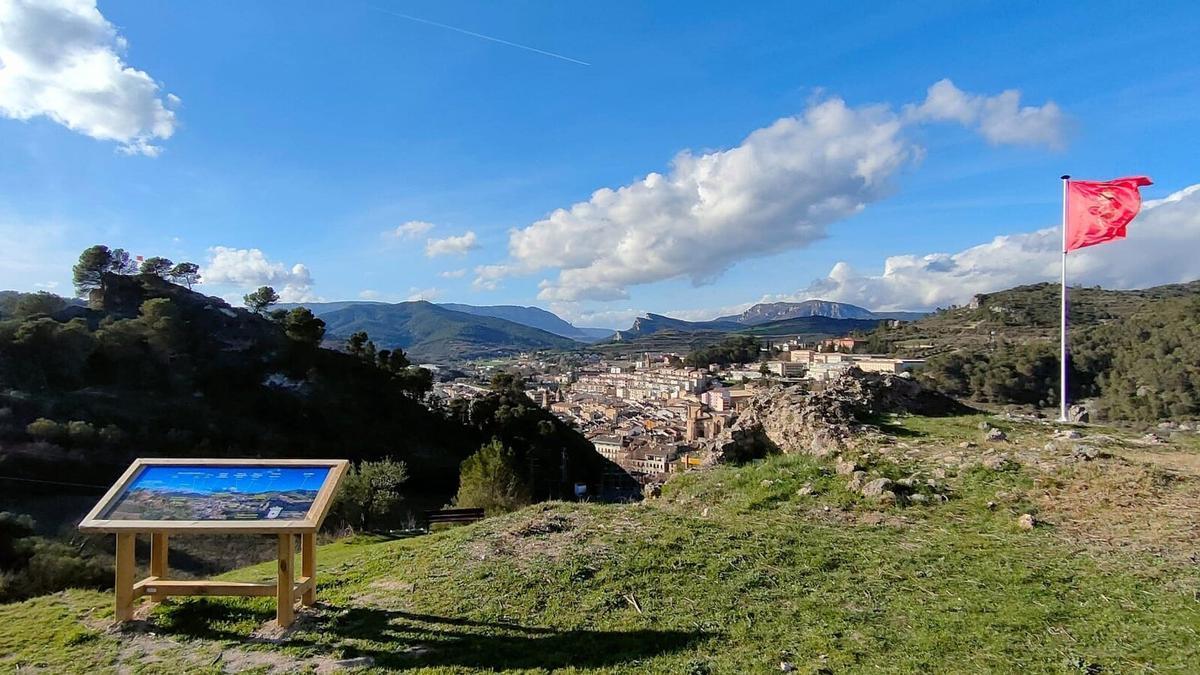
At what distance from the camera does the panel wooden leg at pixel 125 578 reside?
6109 millimetres

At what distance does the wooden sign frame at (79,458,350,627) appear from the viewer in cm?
583

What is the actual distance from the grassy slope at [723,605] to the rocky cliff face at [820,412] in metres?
3.68

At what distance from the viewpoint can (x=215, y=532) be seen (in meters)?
5.88

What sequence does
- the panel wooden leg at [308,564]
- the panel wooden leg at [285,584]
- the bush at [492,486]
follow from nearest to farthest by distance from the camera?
the panel wooden leg at [285,584] < the panel wooden leg at [308,564] < the bush at [492,486]

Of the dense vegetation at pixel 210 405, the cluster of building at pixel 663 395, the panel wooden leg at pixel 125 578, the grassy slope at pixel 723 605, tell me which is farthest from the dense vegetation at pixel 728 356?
the panel wooden leg at pixel 125 578

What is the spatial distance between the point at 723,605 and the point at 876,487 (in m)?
4.55

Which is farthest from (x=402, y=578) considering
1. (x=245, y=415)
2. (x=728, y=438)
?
(x=245, y=415)


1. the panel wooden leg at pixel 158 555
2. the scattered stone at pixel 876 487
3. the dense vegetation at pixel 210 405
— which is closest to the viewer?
the panel wooden leg at pixel 158 555

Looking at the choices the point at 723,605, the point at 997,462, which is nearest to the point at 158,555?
the point at 723,605

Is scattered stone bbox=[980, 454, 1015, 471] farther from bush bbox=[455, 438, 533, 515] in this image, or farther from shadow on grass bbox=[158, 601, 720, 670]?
bush bbox=[455, 438, 533, 515]

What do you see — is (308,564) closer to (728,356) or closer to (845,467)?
(845,467)

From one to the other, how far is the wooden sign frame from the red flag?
15.0 meters

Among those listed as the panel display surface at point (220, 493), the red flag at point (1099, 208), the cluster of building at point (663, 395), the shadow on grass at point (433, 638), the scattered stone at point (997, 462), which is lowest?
the cluster of building at point (663, 395)

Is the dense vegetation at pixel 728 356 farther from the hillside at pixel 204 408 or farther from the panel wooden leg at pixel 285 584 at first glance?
the panel wooden leg at pixel 285 584
